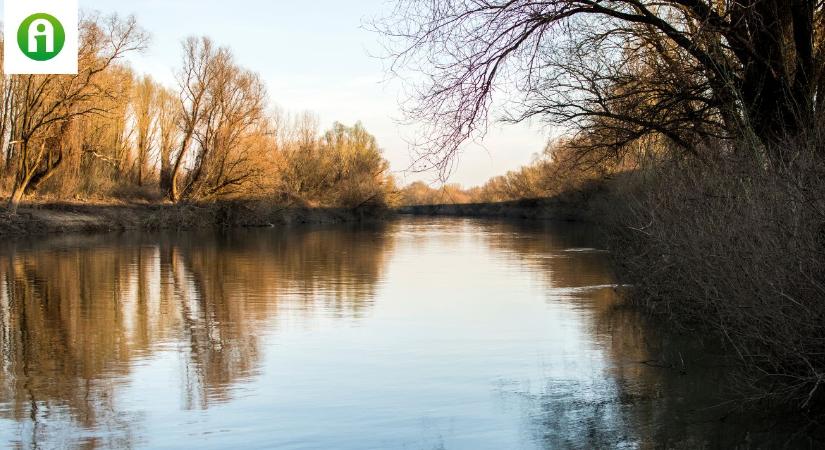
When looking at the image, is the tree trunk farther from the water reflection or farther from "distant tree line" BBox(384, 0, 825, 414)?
"distant tree line" BBox(384, 0, 825, 414)

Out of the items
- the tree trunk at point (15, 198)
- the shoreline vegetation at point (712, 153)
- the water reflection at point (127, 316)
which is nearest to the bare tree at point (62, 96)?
the tree trunk at point (15, 198)

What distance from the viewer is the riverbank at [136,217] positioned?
36.8 meters

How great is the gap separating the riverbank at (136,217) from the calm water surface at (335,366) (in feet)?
61.6

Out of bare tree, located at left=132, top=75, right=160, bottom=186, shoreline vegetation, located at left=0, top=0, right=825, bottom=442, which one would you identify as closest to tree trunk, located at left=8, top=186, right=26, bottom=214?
bare tree, located at left=132, top=75, right=160, bottom=186

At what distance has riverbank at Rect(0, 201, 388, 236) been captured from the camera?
36.8 metres

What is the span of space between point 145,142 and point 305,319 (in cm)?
4019

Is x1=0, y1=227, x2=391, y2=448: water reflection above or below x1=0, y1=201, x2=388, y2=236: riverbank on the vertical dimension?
below

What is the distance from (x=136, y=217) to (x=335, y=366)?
37.2 metres

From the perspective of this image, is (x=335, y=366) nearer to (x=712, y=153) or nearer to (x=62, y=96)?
(x=712, y=153)

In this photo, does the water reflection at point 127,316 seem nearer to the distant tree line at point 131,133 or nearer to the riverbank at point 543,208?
the distant tree line at point 131,133

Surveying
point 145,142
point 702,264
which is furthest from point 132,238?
point 702,264

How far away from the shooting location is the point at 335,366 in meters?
9.73

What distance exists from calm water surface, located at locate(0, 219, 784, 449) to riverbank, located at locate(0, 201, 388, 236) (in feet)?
61.6

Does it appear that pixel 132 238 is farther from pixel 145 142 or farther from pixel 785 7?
pixel 785 7
